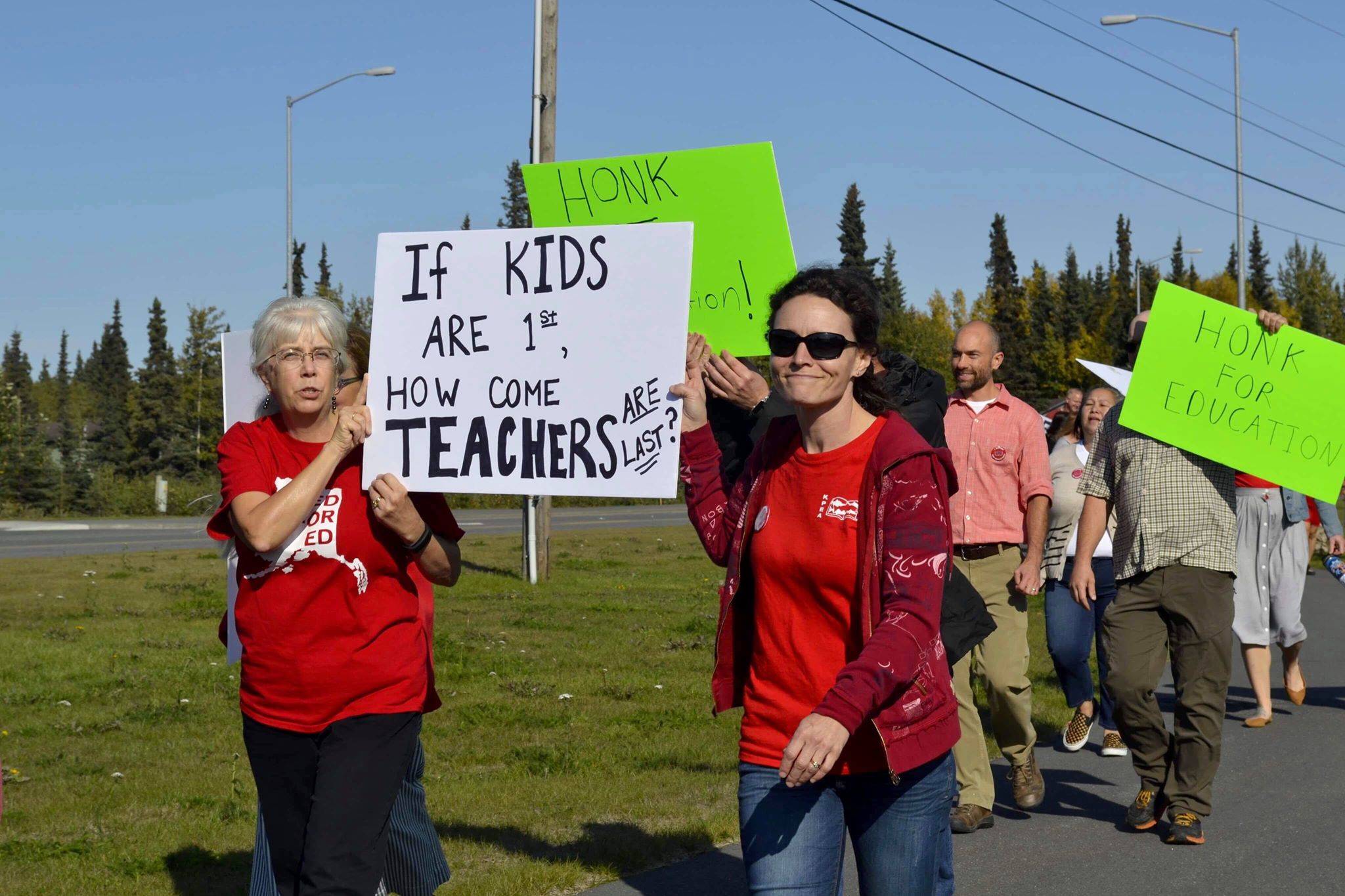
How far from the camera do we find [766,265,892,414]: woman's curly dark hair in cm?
334

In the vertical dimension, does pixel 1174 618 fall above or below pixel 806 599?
below

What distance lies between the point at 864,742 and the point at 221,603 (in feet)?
40.1

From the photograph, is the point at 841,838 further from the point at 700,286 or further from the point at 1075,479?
the point at 1075,479

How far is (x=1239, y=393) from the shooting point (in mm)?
6211

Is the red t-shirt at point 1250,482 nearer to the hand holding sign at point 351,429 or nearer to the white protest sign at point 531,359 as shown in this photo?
the white protest sign at point 531,359

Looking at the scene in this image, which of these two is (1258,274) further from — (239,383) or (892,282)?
(239,383)

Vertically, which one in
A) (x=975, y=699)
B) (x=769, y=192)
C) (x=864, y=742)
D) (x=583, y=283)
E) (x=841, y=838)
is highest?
(x=769, y=192)

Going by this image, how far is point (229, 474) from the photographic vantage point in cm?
377

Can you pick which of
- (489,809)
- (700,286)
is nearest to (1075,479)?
(489,809)

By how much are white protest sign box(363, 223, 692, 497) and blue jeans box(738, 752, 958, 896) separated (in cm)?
87

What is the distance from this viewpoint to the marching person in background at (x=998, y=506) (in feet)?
21.4

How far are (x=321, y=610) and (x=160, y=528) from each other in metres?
27.3

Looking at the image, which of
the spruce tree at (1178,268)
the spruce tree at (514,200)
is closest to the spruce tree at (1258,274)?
the spruce tree at (1178,268)

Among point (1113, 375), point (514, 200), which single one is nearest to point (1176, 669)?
point (1113, 375)
